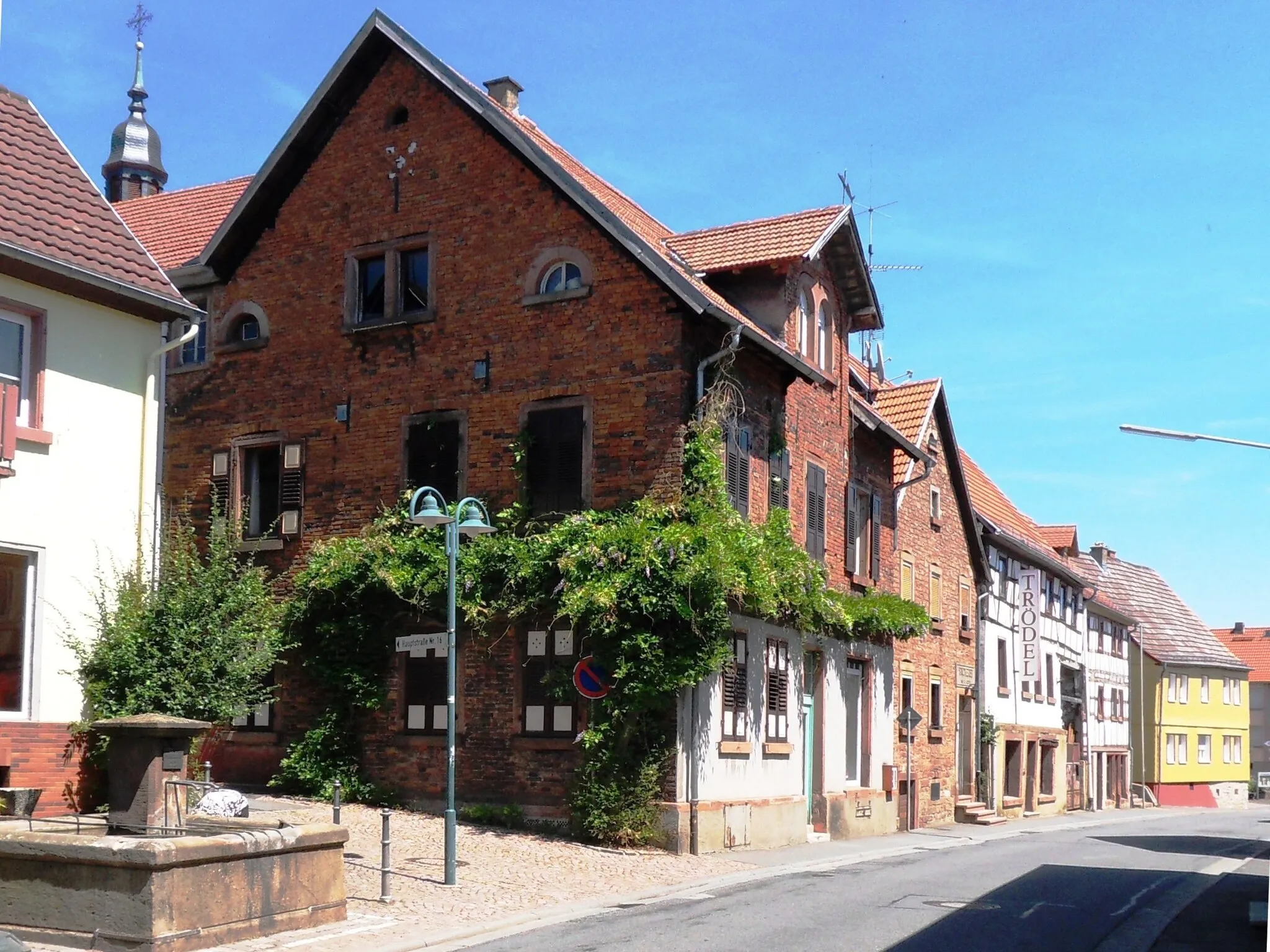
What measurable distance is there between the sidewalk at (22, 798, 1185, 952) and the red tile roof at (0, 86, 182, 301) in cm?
630

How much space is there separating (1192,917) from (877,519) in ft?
50.9

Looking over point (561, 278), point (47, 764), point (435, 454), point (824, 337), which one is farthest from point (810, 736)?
point (47, 764)

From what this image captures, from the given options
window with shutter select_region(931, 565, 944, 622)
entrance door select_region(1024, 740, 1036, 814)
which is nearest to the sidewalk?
window with shutter select_region(931, 565, 944, 622)

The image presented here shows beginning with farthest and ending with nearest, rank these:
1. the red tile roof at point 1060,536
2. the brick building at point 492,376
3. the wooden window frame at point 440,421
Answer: the red tile roof at point 1060,536 → the wooden window frame at point 440,421 → the brick building at point 492,376

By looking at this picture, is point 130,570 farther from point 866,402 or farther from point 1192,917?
point 866,402

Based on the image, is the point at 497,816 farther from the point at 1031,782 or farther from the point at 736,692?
the point at 1031,782

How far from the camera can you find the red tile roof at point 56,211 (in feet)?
55.1

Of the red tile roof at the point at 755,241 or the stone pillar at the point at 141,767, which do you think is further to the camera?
the red tile roof at the point at 755,241

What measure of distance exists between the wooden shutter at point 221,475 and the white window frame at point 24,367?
9.00 meters

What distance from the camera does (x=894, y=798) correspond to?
30.2 m

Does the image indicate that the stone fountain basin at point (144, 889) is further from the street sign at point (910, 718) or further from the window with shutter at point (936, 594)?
the window with shutter at point (936, 594)

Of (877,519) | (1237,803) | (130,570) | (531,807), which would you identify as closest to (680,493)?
(531,807)

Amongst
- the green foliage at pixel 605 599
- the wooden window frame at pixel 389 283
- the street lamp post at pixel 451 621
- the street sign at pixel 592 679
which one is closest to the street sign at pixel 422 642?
the street lamp post at pixel 451 621

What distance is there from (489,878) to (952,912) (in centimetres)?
505
